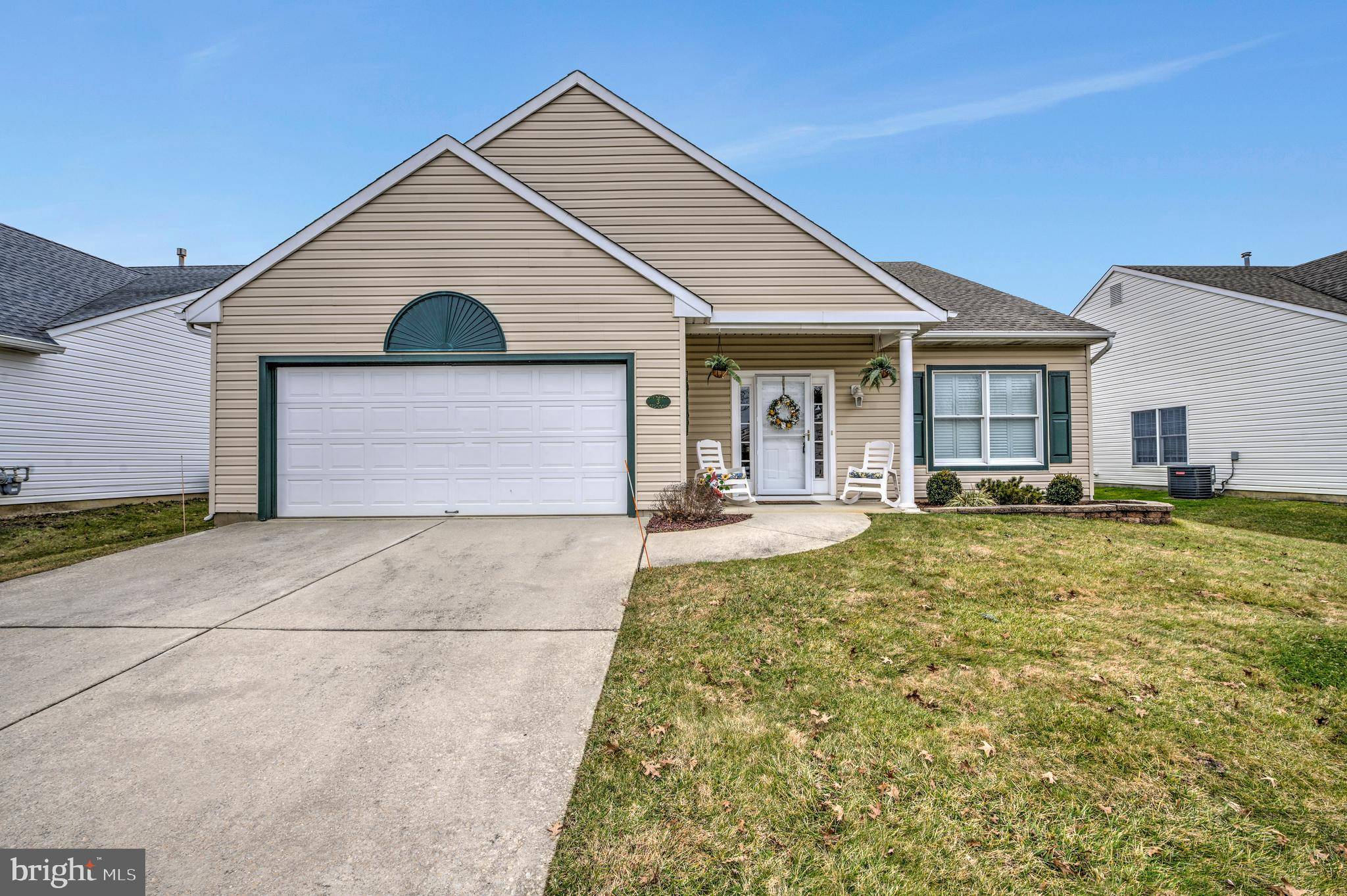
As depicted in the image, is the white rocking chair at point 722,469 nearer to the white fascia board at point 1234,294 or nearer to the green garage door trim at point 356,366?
the green garage door trim at point 356,366

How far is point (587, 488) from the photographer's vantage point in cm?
836

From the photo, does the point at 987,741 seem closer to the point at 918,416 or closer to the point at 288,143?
the point at 918,416

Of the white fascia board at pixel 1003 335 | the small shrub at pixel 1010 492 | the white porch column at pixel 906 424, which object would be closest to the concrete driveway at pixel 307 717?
the white porch column at pixel 906 424

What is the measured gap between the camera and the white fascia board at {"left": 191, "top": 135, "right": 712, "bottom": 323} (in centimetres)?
812

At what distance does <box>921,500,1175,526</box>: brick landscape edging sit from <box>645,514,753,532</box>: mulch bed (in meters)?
3.36

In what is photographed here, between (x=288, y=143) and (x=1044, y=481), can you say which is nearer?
(x=1044, y=481)

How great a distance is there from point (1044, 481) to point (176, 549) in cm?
1322

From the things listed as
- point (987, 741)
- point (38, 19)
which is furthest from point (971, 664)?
point (38, 19)

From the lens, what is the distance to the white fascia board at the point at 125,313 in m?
11.6

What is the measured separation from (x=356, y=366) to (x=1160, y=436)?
2010cm

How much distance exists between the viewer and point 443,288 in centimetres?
829

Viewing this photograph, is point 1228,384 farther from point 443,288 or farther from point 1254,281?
point 443,288

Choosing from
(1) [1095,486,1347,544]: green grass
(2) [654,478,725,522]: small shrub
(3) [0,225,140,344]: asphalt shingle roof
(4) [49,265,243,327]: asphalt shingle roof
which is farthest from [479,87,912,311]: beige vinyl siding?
(3) [0,225,140,344]: asphalt shingle roof

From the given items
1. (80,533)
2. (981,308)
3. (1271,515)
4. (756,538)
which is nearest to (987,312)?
(981,308)
